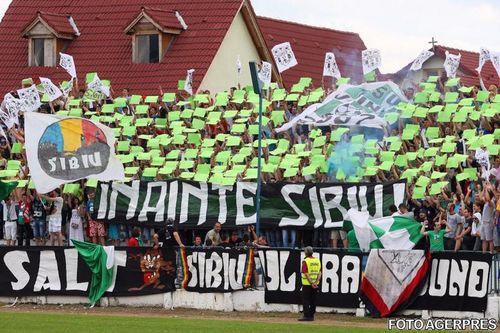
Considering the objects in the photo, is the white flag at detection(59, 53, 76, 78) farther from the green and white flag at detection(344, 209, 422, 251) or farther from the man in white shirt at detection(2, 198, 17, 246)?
the green and white flag at detection(344, 209, 422, 251)

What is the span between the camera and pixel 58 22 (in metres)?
53.3

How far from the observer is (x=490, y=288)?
28.8 metres

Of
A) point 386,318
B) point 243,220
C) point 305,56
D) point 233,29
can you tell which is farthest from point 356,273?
point 305,56

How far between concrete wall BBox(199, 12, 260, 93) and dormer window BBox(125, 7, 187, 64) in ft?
5.56

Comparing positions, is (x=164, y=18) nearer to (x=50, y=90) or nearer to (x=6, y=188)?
(x=50, y=90)

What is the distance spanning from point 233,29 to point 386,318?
78.7ft

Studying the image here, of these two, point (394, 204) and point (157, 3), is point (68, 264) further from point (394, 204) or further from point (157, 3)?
point (157, 3)

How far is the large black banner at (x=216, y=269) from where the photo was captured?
31641 millimetres

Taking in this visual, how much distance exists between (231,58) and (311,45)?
8.14m

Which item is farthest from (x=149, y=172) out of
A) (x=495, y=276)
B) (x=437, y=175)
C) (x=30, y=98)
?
(x=495, y=276)

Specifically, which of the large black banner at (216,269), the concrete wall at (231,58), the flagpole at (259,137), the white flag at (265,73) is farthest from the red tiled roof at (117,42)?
the large black banner at (216,269)

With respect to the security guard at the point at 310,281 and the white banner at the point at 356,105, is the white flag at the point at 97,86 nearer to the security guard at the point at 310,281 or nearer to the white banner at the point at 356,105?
the white banner at the point at 356,105

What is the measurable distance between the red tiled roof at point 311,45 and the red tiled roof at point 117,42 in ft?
13.9

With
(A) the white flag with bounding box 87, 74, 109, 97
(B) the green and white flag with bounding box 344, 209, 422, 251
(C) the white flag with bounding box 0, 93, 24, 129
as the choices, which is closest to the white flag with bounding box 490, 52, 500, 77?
(B) the green and white flag with bounding box 344, 209, 422, 251
